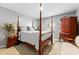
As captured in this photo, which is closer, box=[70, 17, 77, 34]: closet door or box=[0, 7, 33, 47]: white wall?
box=[0, 7, 33, 47]: white wall

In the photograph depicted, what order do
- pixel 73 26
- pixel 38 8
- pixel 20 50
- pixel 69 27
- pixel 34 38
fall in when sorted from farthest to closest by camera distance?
pixel 69 27 < pixel 73 26 < pixel 34 38 < pixel 20 50 < pixel 38 8

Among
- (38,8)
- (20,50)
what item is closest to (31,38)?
(20,50)

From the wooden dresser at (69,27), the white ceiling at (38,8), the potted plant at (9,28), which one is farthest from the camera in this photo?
the wooden dresser at (69,27)

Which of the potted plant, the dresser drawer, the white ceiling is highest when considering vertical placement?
the white ceiling

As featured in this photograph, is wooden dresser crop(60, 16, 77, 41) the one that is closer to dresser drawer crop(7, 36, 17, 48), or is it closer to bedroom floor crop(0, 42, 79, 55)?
bedroom floor crop(0, 42, 79, 55)

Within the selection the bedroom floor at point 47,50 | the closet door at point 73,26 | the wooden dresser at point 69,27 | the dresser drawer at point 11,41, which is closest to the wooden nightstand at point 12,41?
the dresser drawer at point 11,41

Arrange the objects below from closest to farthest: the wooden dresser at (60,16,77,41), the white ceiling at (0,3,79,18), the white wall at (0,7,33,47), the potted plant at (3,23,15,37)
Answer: the white ceiling at (0,3,79,18), the white wall at (0,7,33,47), the potted plant at (3,23,15,37), the wooden dresser at (60,16,77,41)

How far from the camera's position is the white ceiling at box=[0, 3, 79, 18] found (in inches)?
105

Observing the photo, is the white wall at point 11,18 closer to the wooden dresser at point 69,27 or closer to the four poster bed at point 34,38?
the four poster bed at point 34,38

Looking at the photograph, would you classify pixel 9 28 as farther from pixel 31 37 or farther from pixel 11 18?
pixel 31 37

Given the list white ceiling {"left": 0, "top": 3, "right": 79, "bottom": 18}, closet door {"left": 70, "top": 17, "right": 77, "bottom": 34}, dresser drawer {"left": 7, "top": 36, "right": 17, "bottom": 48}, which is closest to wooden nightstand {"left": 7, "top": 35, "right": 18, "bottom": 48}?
dresser drawer {"left": 7, "top": 36, "right": 17, "bottom": 48}

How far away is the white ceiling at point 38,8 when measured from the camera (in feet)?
8.71

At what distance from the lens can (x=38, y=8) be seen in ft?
8.81
